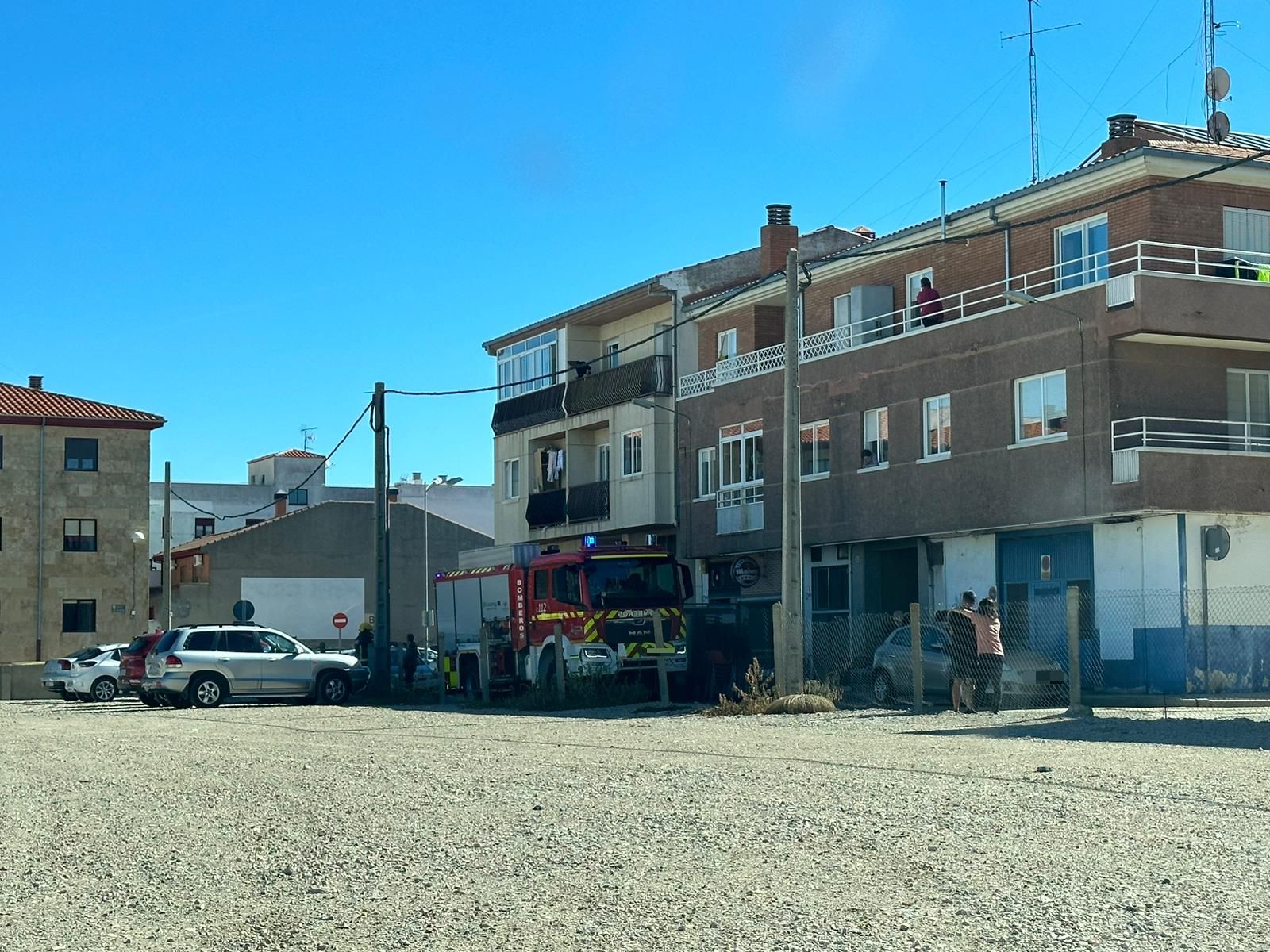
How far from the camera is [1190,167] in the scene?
3138 centimetres

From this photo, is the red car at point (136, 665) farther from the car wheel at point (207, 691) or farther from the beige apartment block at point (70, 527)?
the beige apartment block at point (70, 527)

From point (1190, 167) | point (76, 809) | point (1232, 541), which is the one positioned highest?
point (1190, 167)

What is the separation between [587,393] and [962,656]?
1051 inches

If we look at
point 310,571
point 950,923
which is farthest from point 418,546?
point 950,923

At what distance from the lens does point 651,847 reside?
32.3ft

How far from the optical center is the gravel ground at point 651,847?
7.58 m

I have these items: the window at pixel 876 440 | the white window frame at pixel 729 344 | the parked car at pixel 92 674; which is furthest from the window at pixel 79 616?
the window at pixel 876 440

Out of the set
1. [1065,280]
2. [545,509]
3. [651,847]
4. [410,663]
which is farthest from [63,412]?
[651,847]

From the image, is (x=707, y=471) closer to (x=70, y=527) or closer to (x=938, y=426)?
(x=938, y=426)

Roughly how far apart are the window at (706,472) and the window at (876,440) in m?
6.64

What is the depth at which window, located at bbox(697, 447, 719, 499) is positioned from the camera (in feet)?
145

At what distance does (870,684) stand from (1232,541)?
7.86 m

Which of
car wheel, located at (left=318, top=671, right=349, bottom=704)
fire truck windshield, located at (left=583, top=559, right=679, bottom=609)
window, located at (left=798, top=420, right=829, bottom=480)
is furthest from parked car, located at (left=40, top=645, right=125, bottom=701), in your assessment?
window, located at (left=798, top=420, right=829, bottom=480)

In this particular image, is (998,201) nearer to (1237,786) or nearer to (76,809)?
(1237,786)
